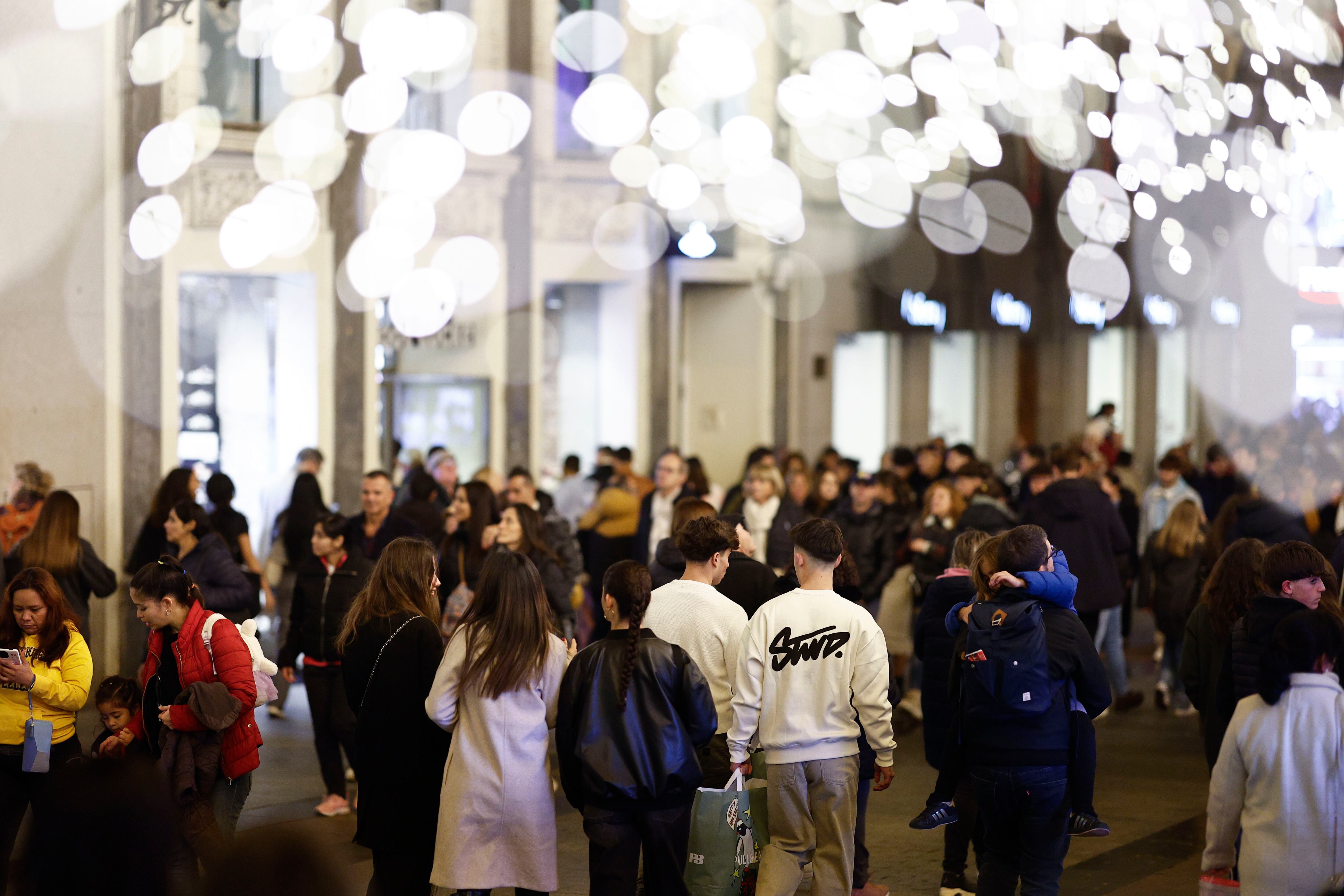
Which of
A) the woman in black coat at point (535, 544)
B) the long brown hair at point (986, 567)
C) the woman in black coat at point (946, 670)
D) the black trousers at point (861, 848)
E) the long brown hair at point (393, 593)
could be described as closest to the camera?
the long brown hair at point (393, 593)

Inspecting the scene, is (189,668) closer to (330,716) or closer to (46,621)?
(46,621)

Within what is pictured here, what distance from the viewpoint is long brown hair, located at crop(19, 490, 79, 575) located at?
7.34 meters

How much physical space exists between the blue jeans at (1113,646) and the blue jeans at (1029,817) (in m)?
4.55

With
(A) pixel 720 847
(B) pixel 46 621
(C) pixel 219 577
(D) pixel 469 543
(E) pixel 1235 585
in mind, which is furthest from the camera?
(D) pixel 469 543

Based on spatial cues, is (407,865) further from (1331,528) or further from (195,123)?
(195,123)

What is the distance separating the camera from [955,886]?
5.82 meters

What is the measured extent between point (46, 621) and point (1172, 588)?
678 centimetres

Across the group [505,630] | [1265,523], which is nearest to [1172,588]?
[1265,523]

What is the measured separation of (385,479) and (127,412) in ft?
11.9

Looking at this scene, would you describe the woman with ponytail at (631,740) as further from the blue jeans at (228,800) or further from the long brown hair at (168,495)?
the long brown hair at (168,495)

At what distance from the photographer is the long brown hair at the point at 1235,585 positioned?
18.8ft

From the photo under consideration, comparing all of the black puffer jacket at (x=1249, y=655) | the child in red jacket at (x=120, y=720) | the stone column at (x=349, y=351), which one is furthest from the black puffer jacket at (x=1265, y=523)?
the stone column at (x=349, y=351)

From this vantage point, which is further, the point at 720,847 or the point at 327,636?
the point at 327,636

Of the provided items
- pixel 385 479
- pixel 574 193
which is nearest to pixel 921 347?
pixel 574 193
